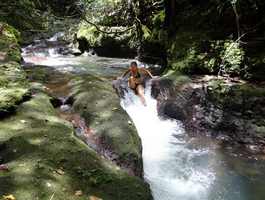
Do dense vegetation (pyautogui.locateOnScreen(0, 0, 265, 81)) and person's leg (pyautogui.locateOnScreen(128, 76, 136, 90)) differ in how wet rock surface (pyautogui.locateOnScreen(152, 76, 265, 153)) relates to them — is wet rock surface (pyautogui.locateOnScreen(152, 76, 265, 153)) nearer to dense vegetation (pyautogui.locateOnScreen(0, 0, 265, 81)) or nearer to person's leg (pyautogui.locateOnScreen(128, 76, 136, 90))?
dense vegetation (pyautogui.locateOnScreen(0, 0, 265, 81))

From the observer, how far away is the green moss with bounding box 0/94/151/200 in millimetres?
5223

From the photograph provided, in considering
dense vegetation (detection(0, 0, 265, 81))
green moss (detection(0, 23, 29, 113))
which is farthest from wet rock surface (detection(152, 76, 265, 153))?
green moss (detection(0, 23, 29, 113))

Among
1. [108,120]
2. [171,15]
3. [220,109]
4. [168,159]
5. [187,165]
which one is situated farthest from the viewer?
[171,15]

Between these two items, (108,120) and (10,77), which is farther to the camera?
(10,77)

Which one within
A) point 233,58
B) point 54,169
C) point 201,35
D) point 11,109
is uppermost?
point 201,35

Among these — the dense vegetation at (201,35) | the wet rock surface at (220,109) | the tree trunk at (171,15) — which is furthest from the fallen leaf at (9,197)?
the tree trunk at (171,15)

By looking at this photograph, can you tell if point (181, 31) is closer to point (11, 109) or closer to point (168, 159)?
point (168, 159)

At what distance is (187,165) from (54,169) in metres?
3.59

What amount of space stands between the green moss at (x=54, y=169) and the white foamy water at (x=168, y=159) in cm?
159

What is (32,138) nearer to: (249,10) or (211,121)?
(211,121)

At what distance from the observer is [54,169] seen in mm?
5711

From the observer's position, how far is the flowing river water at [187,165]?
737cm

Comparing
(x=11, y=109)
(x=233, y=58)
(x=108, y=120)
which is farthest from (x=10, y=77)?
(x=233, y=58)

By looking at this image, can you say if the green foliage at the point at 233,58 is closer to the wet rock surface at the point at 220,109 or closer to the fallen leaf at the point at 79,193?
the wet rock surface at the point at 220,109
